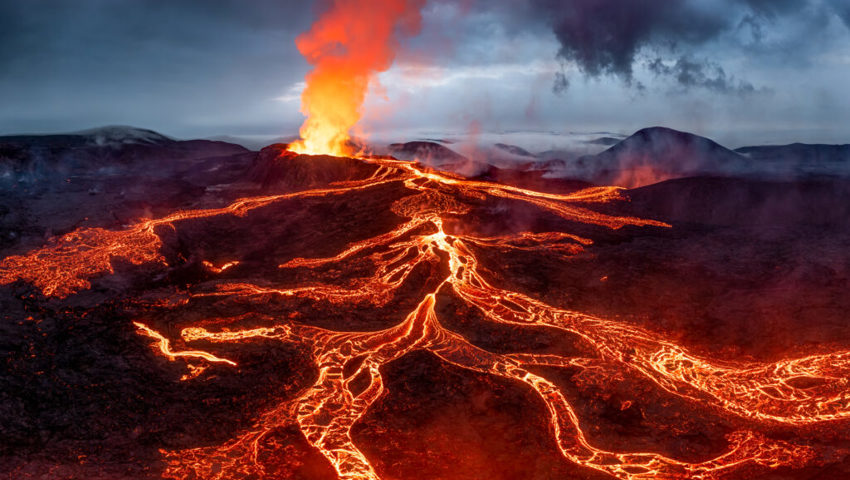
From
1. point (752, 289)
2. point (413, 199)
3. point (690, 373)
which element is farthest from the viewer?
point (413, 199)

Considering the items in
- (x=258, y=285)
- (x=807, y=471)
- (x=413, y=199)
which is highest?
(x=413, y=199)

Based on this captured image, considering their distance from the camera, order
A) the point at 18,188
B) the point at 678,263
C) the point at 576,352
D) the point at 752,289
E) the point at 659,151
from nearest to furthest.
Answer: the point at 576,352 < the point at 752,289 < the point at 678,263 < the point at 18,188 < the point at 659,151

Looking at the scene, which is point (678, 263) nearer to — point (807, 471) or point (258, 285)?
point (807, 471)

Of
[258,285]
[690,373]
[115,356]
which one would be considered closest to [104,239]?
[258,285]
